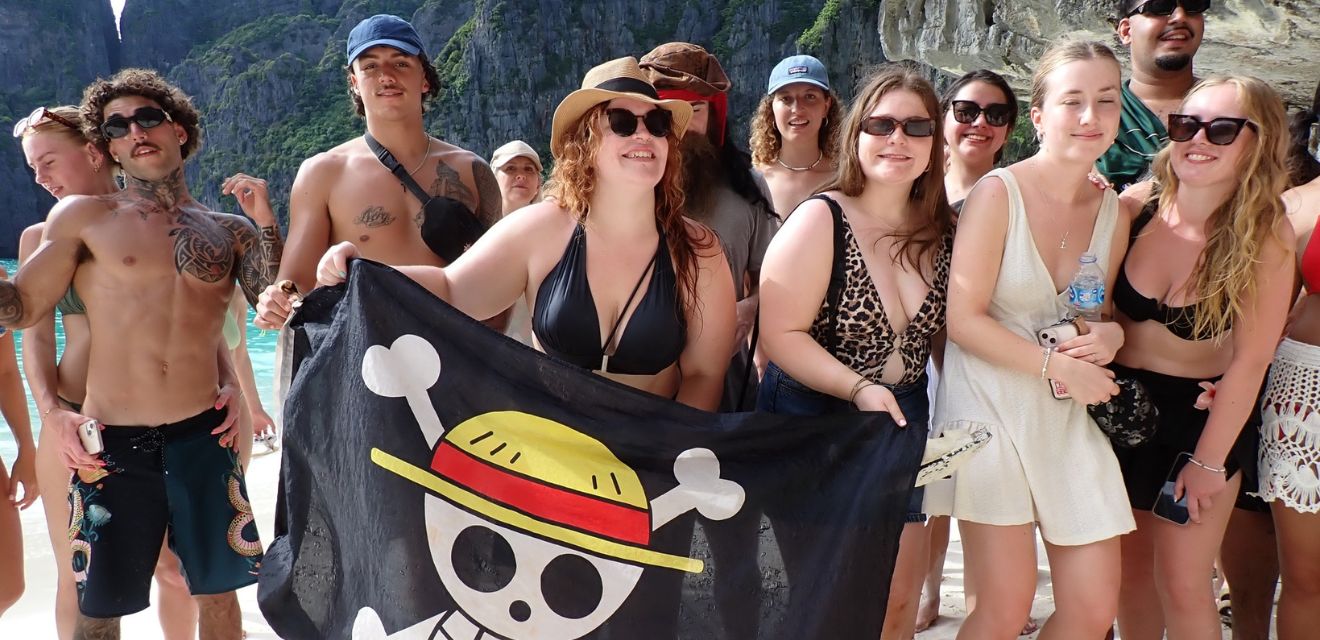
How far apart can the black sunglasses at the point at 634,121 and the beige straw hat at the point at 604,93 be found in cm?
3

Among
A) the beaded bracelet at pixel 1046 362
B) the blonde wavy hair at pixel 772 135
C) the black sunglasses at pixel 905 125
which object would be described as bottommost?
the beaded bracelet at pixel 1046 362

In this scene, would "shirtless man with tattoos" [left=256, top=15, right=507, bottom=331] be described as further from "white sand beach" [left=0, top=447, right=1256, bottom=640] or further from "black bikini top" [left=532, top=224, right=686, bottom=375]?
"white sand beach" [left=0, top=447, right=1256, bottom=640]

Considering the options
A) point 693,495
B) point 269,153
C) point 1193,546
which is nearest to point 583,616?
point 693,495

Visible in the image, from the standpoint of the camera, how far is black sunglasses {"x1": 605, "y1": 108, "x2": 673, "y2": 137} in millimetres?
2713

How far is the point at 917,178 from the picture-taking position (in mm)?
2930

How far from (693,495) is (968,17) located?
14968mm

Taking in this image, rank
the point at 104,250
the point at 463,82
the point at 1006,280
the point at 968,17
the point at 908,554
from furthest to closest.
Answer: the point at 463,82
the point at 968,17
the point at 104,250
the point at 908,554
the point at 1006,280

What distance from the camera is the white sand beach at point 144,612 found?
14.9ft

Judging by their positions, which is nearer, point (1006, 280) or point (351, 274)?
point (351, 274)

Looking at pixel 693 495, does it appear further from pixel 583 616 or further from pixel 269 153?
pixel 269 153

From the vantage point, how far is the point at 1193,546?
9.22ft

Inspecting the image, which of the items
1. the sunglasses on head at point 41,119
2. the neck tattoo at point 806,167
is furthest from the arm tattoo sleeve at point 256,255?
the neck tattoo at point 806,167

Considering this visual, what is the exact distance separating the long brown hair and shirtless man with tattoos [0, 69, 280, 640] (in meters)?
2.41

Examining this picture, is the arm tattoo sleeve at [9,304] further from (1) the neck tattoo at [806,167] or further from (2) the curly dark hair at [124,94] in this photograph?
(1) the neck tattoo at [806,167]
